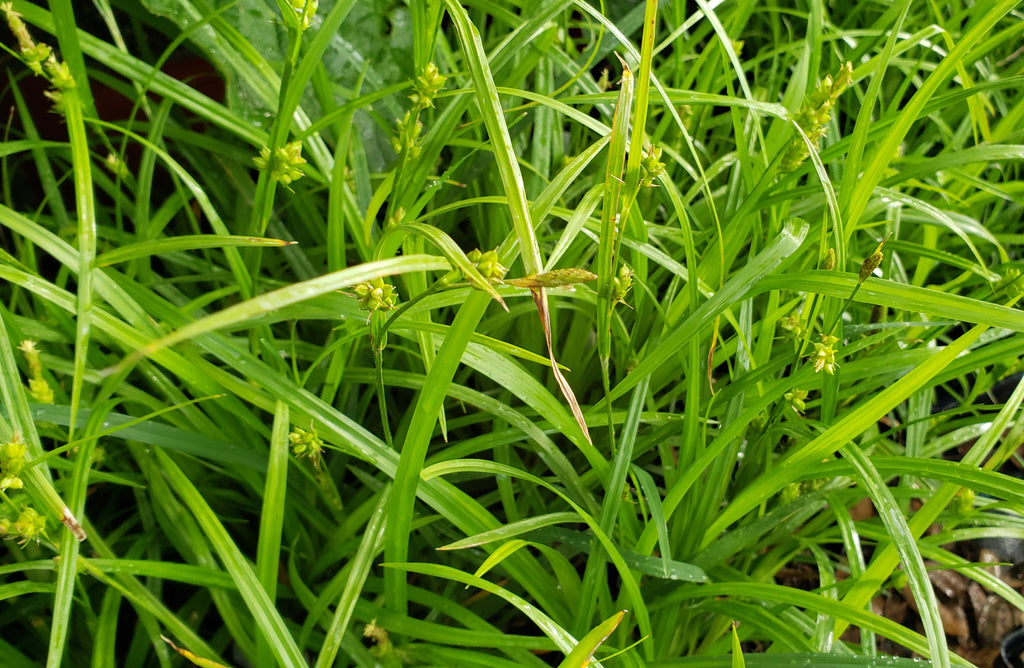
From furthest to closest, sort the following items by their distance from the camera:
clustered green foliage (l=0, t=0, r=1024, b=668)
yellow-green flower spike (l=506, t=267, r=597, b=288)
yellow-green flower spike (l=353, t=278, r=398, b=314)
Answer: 1. clustered green foliage (l=0, t=0, r=1024, b=668)
2. yellow-green flower spike (l=353, t=278, r=398, b=314)
3. yellow-green flower spike (l=506, t=267, r=597, b=288)

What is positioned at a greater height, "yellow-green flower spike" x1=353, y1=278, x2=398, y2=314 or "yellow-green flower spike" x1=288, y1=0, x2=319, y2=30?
"yellow-green flower spike" x1=288, y1=0, x2=319, y2=30

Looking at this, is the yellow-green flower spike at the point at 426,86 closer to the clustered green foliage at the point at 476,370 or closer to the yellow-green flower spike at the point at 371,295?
the clustered green foliage at the point at 476,370

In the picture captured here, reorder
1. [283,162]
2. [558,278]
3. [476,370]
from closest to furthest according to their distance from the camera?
[558,278], [283,162], [476,370]

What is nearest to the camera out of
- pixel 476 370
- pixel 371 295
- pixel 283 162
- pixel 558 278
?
pixel 558 278

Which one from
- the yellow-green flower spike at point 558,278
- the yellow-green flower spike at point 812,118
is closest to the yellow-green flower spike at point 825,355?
the yellow-green flower spike at point 812,118

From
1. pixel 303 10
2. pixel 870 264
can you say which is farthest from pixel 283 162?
pixel 870 264

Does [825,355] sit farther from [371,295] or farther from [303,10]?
[303,10]

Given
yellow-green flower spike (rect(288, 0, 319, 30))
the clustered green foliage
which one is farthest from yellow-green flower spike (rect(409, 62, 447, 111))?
yellow-green flower spike (rect(288, 0, 319, 30))

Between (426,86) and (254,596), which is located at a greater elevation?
(426,86)

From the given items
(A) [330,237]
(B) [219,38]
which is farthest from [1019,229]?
(B) [219,38]

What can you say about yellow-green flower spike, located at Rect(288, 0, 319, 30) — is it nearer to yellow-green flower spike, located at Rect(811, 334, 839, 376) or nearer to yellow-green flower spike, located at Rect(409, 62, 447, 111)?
yellow-green flower spike, located at Rect(409, 62, 447, 111)
